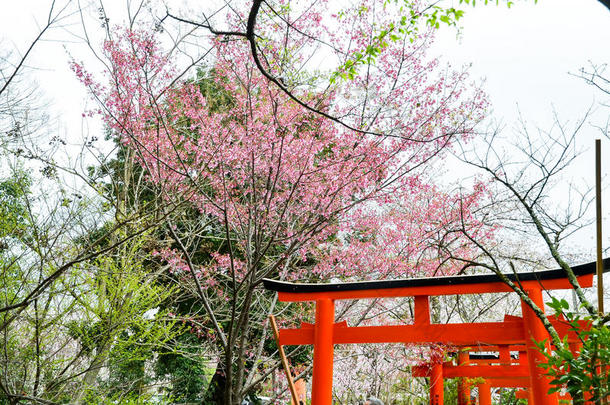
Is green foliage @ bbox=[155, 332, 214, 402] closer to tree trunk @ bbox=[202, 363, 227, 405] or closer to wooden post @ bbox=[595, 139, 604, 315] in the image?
tree trunk @ bbox=[202, 363, 227, 405]

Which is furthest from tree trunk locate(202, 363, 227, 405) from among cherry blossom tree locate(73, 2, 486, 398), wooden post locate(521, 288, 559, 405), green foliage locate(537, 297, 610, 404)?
green foliage locate(537, 297, 610, 404)

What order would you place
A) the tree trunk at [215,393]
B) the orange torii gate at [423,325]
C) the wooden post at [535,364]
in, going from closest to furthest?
1. the wooden post at [535,364]
2. the orange torii gate at [423,325]
3. the tree trunk at [215,393]

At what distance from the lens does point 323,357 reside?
4.07 metres

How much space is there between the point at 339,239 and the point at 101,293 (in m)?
5.05

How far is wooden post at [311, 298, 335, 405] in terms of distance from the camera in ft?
13.2

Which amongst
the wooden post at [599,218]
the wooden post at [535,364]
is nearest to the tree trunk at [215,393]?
the wooden post at [535,364]

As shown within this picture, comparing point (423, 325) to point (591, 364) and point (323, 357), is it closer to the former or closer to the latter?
point (323, 357)

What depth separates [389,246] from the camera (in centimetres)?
737

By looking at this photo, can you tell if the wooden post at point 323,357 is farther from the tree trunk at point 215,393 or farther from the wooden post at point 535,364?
the tree trunk at point 215,393

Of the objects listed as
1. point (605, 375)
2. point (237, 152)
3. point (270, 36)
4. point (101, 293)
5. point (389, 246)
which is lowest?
point (605, 375)

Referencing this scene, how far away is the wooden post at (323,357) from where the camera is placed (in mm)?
4020

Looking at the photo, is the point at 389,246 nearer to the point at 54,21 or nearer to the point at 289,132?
the point at 289,132

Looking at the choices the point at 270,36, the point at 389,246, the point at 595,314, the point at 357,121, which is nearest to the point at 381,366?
the point at 389,246

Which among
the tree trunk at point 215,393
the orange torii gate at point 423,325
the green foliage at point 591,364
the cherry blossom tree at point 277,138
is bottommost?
the tree trunk at point 215,393
